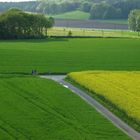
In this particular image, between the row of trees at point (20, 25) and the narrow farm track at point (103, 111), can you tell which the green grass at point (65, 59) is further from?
the row of trees at point (20, 25)

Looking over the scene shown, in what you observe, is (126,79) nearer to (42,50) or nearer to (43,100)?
(43,100)

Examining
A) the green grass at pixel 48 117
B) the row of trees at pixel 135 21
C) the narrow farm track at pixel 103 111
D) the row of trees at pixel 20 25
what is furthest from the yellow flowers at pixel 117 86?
the row of trees at pixel 135 21

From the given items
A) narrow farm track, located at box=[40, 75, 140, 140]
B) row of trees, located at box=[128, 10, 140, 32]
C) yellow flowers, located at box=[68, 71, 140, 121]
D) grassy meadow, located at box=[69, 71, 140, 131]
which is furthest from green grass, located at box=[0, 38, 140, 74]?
row of trees, located at box=[128, 10, 140, 32]

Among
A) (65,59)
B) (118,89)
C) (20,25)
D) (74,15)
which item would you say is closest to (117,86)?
(118,89)

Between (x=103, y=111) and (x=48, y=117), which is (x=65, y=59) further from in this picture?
(x=48, y=117)

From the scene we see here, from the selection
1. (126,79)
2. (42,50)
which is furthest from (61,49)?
(126,79)

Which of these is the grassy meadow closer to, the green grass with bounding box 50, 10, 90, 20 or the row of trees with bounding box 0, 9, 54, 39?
the row of trees with bounding box 0, 9, 54, 39
